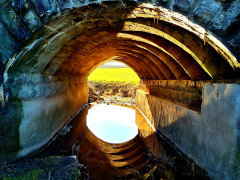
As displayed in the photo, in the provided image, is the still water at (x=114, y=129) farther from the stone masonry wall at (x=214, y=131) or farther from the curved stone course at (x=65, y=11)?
the curved stone course at (x=65, y=11)

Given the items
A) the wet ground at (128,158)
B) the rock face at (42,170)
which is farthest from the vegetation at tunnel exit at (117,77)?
the rock face at (42,170)

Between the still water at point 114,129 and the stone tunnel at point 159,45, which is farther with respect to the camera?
the still water at point 114,129

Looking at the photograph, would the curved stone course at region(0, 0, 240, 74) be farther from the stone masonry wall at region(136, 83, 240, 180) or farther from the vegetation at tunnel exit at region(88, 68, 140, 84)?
the vegetation at tunnel exit at region(88, 68, 140, 84)

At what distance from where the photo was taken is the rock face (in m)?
2.88

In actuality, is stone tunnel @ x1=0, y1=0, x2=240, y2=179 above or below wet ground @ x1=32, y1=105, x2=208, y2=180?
above

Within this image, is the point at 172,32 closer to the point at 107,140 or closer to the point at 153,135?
the point at 153,135

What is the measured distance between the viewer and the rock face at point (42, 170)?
9.45ft

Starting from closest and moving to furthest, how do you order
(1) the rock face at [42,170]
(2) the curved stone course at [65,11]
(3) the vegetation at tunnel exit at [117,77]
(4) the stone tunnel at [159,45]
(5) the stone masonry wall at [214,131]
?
(2) the curved stone course at [65,11]
(4) the stone tunnel at [159,45]
(5) the stone masonry wall at [214,131]
(1) the rock face at [42,170]
(3) the vegetation at tunnel exit at [117,77]

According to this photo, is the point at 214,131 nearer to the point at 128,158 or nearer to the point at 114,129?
the point at 128,158

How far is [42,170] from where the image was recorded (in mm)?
3135

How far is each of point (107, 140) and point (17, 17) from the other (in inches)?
221

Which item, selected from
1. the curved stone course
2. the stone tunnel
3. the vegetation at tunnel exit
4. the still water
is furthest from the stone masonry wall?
the vegetation at tunnel exit

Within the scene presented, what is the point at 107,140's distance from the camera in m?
6.78

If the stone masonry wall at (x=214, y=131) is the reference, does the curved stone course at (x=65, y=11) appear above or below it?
above
